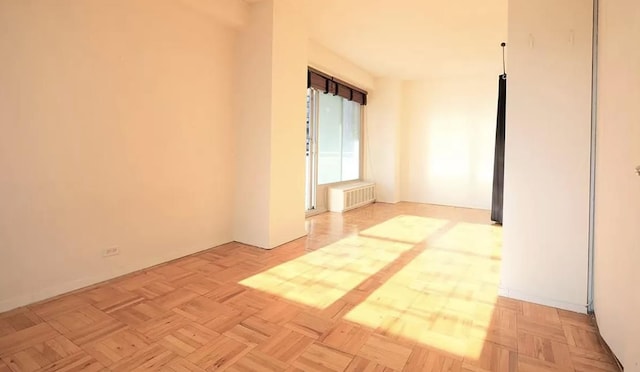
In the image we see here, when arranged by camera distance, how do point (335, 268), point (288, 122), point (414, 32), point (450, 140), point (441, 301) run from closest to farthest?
point (441, 301) → point (335, 268) → point (288, 122) → point (414, 32) → point (450, 140)

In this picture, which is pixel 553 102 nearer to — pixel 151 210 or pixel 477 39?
pixel 477 39

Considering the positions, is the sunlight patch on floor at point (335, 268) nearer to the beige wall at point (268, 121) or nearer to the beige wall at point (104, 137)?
the beige wall at point (268, 121)

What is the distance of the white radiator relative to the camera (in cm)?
586

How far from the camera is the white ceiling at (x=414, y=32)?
356 centimetres

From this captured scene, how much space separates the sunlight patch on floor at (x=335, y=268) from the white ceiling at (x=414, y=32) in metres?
2.60

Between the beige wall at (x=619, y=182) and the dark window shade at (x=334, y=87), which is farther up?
the dark window shade at (x=334, y=87)

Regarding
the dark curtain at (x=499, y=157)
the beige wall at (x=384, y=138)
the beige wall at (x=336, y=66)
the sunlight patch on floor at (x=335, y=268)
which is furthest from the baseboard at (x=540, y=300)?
the beige wall at (x=384, y=138)

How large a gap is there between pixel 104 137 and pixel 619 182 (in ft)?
10.8

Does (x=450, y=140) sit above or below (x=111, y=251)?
above

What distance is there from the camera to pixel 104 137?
2568 mm

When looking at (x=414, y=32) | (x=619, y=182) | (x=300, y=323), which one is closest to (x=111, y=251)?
(x=300, y=323)

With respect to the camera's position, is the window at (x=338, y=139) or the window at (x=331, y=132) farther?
the window at (x=338, y=139)

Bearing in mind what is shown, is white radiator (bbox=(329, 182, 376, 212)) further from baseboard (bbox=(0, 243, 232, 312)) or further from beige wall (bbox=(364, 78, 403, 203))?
baseboard (bbox=(0, 243, 232, 312))

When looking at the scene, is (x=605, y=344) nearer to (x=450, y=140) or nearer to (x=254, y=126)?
(x=254, y=126)
